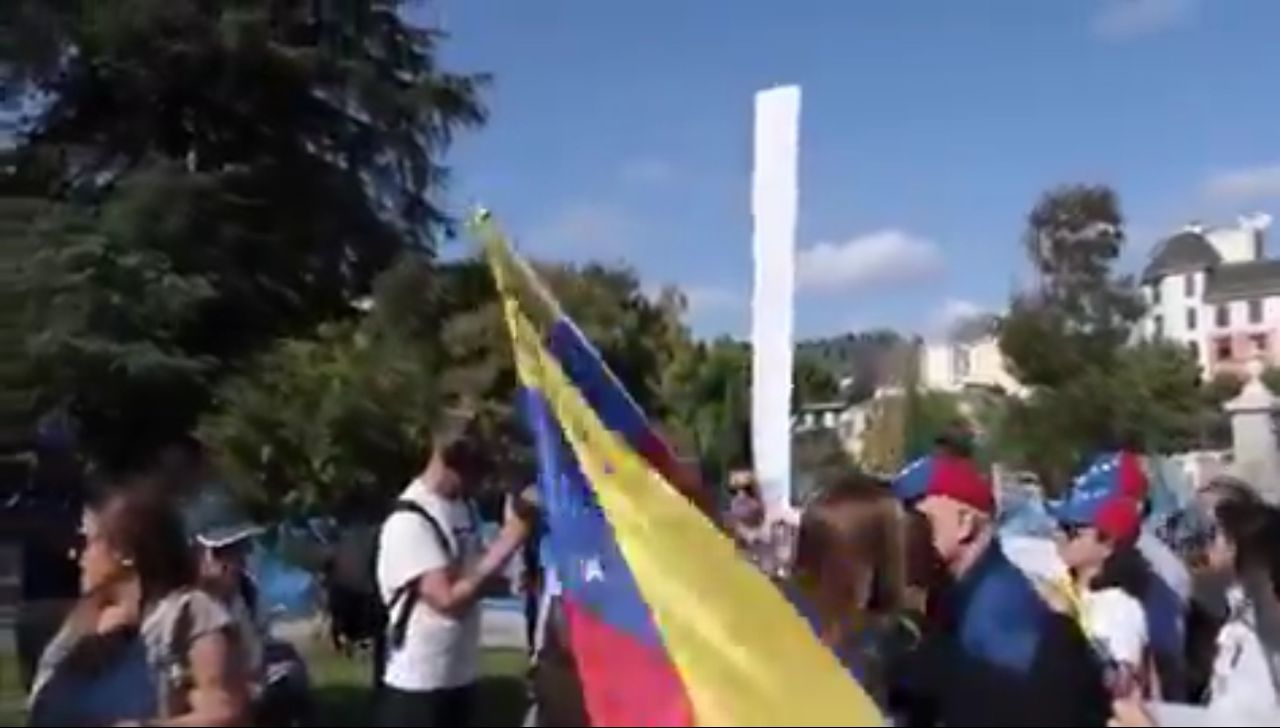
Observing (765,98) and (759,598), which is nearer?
(759,598)

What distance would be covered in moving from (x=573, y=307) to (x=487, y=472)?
33094mm

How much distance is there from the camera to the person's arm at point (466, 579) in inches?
264

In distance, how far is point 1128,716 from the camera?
5.31 m

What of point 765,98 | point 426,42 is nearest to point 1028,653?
point 765,98

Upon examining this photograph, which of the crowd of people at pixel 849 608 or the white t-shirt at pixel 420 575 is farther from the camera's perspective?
the white t-shirt at pixel 420 575

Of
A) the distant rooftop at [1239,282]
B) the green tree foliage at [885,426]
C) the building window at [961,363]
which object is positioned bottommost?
the green tree foliage at [885,426]

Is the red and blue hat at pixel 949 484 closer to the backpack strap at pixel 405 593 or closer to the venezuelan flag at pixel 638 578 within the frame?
the venezuelan flag at pixel 638 578

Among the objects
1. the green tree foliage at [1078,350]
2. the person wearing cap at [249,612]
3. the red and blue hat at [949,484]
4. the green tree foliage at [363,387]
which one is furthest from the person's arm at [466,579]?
the green tree foliage at [1078,350]

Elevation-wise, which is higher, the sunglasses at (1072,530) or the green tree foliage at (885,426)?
the green tree foliage at (885,426)

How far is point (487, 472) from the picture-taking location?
7133mm

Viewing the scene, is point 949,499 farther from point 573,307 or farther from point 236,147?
point 573,307

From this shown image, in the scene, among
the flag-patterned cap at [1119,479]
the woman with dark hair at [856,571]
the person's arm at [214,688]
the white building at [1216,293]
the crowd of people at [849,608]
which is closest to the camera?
the person's arm at [214,688]

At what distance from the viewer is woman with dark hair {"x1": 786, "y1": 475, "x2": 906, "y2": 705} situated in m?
5.25

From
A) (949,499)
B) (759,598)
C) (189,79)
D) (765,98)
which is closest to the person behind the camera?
(759,598)
